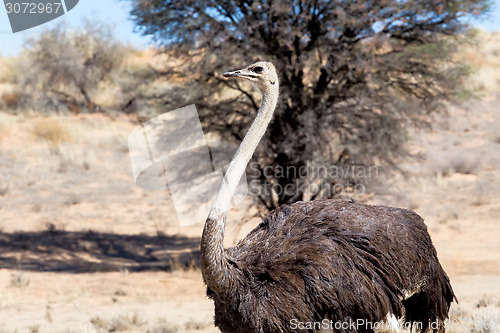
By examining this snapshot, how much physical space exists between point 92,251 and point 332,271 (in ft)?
28.6

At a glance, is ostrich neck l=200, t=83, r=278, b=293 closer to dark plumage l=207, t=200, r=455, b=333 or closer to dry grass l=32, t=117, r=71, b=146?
dark plumage l=207, t=200, r=455, b=333

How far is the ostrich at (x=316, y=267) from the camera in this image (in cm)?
378

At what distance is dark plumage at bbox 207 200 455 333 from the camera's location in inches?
152

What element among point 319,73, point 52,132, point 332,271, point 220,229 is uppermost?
point 220,229

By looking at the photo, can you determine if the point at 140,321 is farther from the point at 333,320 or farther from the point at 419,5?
the point at 419,5

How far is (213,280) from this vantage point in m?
3.67

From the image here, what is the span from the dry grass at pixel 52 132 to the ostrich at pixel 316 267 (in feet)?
54.9

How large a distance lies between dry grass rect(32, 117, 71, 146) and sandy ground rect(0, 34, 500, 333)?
0.05 metres

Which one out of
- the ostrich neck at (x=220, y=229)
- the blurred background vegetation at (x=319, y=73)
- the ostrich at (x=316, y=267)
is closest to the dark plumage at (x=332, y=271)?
the ostrich at (x=316, y=267)

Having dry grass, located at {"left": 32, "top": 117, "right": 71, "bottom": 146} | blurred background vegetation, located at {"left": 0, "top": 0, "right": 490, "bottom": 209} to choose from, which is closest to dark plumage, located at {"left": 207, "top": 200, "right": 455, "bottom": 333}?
blurred background vegetation, located at {"left": 0, "top": 0, "right": 490, "bottom": 209}

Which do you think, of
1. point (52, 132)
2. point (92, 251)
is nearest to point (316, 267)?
point (92, 251)

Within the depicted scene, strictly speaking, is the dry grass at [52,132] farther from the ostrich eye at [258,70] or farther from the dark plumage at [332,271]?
the ostrich eye at [258,70]

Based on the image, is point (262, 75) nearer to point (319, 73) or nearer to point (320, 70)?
point (320, 70)

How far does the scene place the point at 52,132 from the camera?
20609 mm
